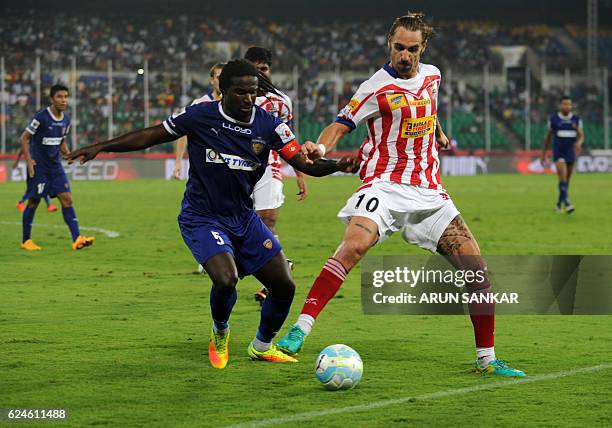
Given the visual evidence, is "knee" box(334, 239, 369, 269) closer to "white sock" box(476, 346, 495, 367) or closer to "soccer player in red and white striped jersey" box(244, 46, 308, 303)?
"white sock" box(476, 346, 495, 367)

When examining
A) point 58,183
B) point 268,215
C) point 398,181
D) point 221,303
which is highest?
point 58,183

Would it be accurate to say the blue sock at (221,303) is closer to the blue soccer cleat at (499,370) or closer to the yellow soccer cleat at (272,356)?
the yellow soccer cleat at (272,356)

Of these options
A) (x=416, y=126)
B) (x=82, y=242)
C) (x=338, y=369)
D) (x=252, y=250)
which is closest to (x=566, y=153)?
(x=82, y=242)

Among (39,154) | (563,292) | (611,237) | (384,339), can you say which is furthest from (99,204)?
(384,339)

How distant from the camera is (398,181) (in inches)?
282

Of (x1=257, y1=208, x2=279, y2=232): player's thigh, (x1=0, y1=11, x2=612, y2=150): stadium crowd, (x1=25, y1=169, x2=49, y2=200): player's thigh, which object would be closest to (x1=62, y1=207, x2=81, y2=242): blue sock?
(x1=25, y1=169, x2=49, y2=200): player's thigh

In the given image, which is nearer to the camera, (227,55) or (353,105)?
(353,105)

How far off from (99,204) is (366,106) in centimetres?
1826

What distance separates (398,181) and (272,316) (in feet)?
3.88

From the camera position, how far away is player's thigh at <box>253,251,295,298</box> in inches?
278

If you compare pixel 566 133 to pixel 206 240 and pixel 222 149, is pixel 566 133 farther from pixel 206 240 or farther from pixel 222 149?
pixel 206 240

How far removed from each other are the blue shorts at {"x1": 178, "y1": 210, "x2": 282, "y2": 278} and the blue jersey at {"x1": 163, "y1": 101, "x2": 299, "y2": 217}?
0.06m

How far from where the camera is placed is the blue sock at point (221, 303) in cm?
686

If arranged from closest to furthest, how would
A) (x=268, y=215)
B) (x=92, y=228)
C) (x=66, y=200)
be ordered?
1. (x=268, y=215)
2. (x=66, y=200)
3. (x=92, y=228)
